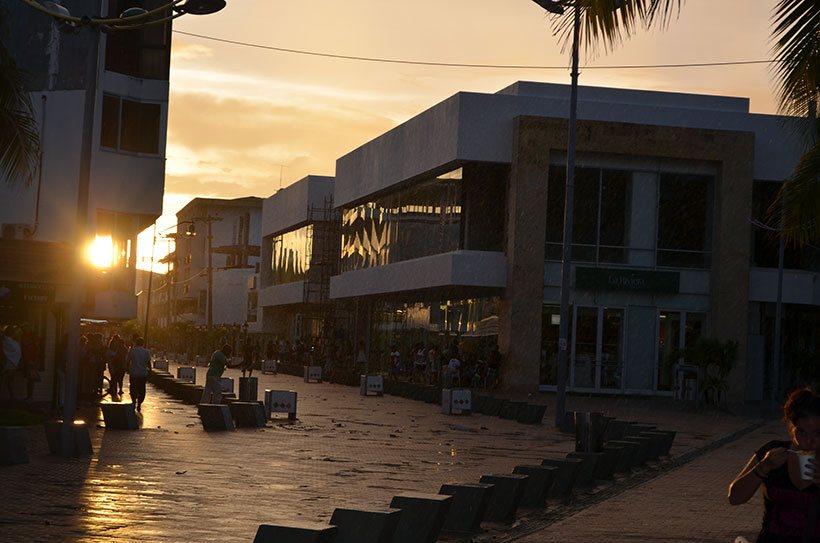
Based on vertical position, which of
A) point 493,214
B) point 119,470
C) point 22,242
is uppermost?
point 493,214

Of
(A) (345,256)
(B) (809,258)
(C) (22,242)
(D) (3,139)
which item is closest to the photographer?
(D) (3,139)

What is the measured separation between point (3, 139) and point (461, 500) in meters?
13.2

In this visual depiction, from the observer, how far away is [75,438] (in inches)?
867

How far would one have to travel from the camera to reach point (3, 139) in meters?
25.0

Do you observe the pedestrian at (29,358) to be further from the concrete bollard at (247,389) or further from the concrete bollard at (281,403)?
the concrete bollard at (281,403)

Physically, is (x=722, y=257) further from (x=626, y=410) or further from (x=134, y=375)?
(x=134, y=375)

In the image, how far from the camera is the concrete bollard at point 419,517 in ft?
42.6

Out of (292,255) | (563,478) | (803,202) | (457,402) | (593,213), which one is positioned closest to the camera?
(803,202)

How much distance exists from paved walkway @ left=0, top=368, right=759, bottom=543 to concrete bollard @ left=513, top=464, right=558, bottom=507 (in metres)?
0.81

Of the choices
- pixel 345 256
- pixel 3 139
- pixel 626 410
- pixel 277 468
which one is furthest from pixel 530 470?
pixel 345 256

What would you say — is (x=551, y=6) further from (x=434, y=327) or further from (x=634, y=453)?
(x=434, y=327)

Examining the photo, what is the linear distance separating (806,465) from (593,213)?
49601 mm

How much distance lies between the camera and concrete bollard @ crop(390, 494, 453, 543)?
13.0 m

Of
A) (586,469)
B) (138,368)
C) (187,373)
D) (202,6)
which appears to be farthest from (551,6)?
(187,373)
